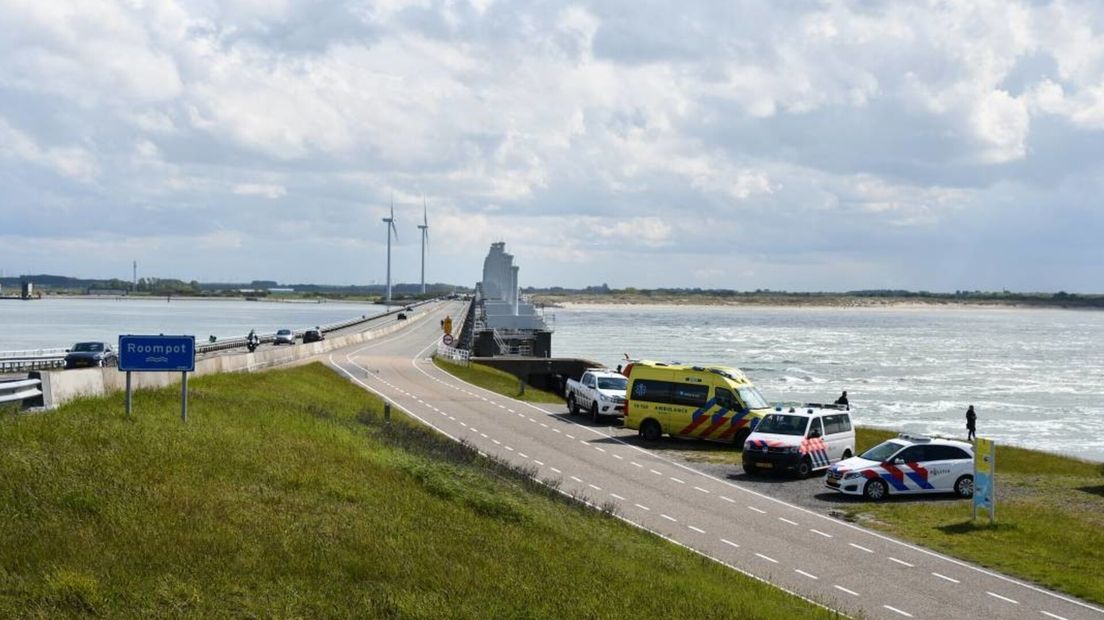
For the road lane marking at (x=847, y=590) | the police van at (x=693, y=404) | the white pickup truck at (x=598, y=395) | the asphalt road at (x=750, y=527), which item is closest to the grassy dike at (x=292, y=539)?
the road lane marking at (x=847, y=590)

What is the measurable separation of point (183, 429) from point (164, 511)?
17.4 feet

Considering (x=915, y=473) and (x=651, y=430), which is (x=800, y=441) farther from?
(x=651, y=430)

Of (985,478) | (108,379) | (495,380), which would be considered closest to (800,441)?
(985,478)

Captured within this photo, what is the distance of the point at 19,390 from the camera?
22484 millimetres

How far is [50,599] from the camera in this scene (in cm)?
988

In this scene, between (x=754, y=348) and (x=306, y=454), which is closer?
(x=306, y=454)

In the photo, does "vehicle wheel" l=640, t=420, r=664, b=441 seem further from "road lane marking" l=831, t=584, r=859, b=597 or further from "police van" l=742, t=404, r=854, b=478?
"road lane marking" l=831, t=584, r=859, b=597

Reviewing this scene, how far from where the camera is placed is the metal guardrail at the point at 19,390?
21656 mm

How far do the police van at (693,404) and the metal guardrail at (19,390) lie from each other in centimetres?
1890

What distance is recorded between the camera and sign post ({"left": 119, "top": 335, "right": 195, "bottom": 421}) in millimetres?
19084

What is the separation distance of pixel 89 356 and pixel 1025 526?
42.1 meters

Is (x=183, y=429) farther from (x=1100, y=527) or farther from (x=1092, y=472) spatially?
(x=1092, y=472)

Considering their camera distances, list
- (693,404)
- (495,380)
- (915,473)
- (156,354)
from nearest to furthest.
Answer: (156,354) < (915,473) < (693,404) < (495,380)

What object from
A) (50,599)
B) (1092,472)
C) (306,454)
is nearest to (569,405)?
(1092,472)
